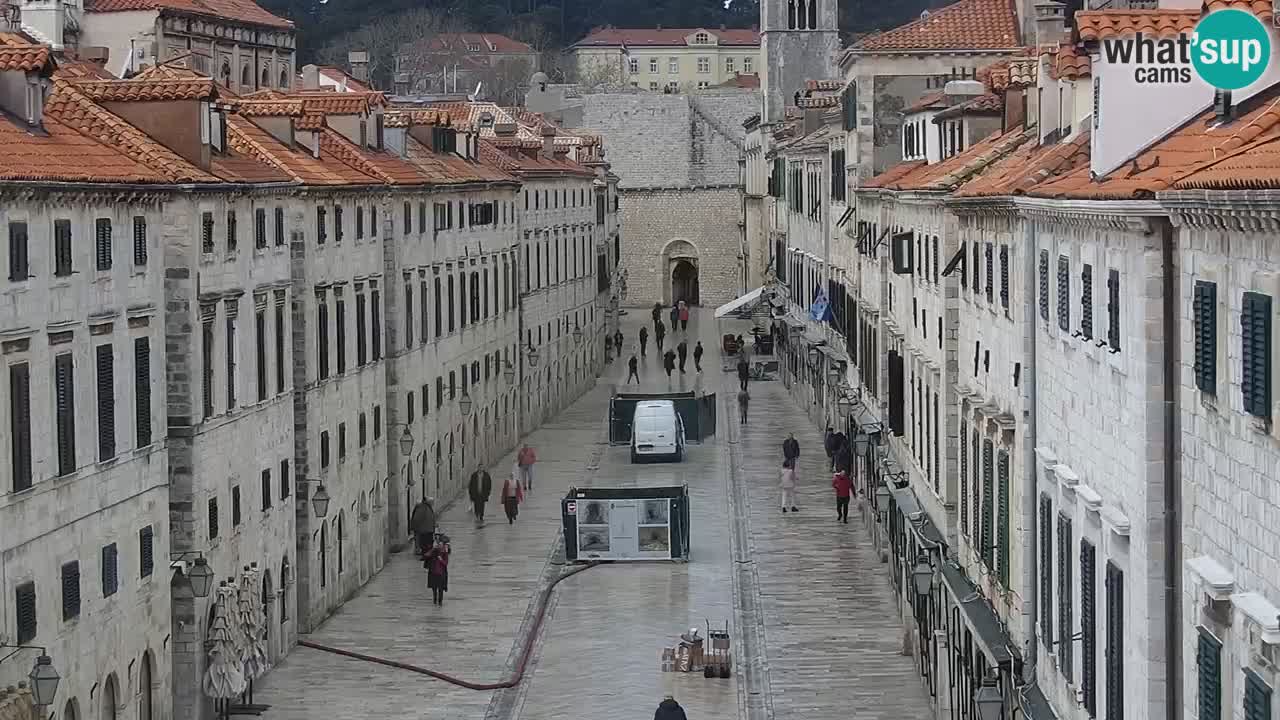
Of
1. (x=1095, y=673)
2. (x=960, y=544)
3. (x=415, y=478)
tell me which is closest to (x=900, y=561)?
(x=960, y=544)

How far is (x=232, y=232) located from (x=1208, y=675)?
2320 cm

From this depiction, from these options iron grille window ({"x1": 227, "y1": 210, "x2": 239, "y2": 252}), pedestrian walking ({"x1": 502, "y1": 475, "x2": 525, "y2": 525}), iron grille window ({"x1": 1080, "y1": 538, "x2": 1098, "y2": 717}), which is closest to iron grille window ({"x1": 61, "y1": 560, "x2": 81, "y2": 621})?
iron grille window ({"x1": 227, "y1": 210, "x2": 239, "y2": 252})

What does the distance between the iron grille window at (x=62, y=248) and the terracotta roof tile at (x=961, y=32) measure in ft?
90.6

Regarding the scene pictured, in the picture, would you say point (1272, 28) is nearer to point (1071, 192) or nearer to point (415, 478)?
point (1071, 192)

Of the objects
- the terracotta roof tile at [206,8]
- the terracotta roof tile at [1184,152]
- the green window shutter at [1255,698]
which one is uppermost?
the terracotta roof tile at [206,8]

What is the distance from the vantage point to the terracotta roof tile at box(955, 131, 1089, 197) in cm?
2325

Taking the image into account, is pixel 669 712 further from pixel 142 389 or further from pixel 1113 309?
pixel 1113 309

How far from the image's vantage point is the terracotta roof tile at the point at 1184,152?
50.1 feet

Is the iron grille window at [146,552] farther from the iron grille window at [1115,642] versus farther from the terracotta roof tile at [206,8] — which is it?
the terracotta roof tile at [206,8]

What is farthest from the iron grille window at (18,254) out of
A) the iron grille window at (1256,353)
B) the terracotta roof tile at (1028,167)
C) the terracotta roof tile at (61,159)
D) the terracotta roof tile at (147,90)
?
the iron grille window at (1256,353)

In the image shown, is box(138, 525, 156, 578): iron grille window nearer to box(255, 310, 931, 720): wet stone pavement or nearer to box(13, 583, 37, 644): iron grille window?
box(255, 310, 931, 720): wet stone pavement

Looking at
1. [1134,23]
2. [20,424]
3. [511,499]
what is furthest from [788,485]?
[1134,23]

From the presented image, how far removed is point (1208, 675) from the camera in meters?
15.0

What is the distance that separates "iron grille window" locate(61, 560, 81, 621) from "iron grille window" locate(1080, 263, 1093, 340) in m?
12.8
